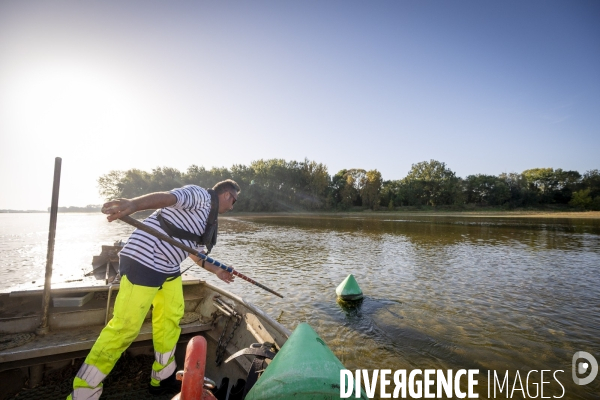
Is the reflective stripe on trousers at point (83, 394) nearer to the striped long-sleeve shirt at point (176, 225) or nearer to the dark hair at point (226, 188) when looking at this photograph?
the striped long-sleeve shirt at point (176, 225)

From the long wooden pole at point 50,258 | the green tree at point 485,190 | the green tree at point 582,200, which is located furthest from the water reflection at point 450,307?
the green tree at point 582,200

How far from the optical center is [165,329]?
3.63m

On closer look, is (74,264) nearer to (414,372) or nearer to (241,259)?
(241,259)

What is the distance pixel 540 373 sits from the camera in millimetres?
5348

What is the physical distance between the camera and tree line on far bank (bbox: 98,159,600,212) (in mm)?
81188

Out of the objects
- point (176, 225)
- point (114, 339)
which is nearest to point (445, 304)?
point (176, 225)

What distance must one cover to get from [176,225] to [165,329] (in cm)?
130

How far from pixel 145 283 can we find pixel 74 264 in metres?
16.6

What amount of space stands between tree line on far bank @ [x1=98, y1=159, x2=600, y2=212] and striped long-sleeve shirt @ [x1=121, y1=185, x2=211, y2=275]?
78.0 m

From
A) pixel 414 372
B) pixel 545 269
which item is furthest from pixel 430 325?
pixel 545 269

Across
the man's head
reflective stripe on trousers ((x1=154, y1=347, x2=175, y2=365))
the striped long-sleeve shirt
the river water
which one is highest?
the man's head

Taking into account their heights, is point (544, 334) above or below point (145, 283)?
below

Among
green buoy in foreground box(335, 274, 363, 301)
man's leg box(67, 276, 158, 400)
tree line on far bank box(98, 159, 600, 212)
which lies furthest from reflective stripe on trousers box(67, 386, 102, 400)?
tree line on far bank box(98, 159, 600, 212)

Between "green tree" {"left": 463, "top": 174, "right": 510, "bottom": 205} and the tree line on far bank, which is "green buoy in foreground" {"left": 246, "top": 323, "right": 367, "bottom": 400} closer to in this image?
the tree line on far bank
